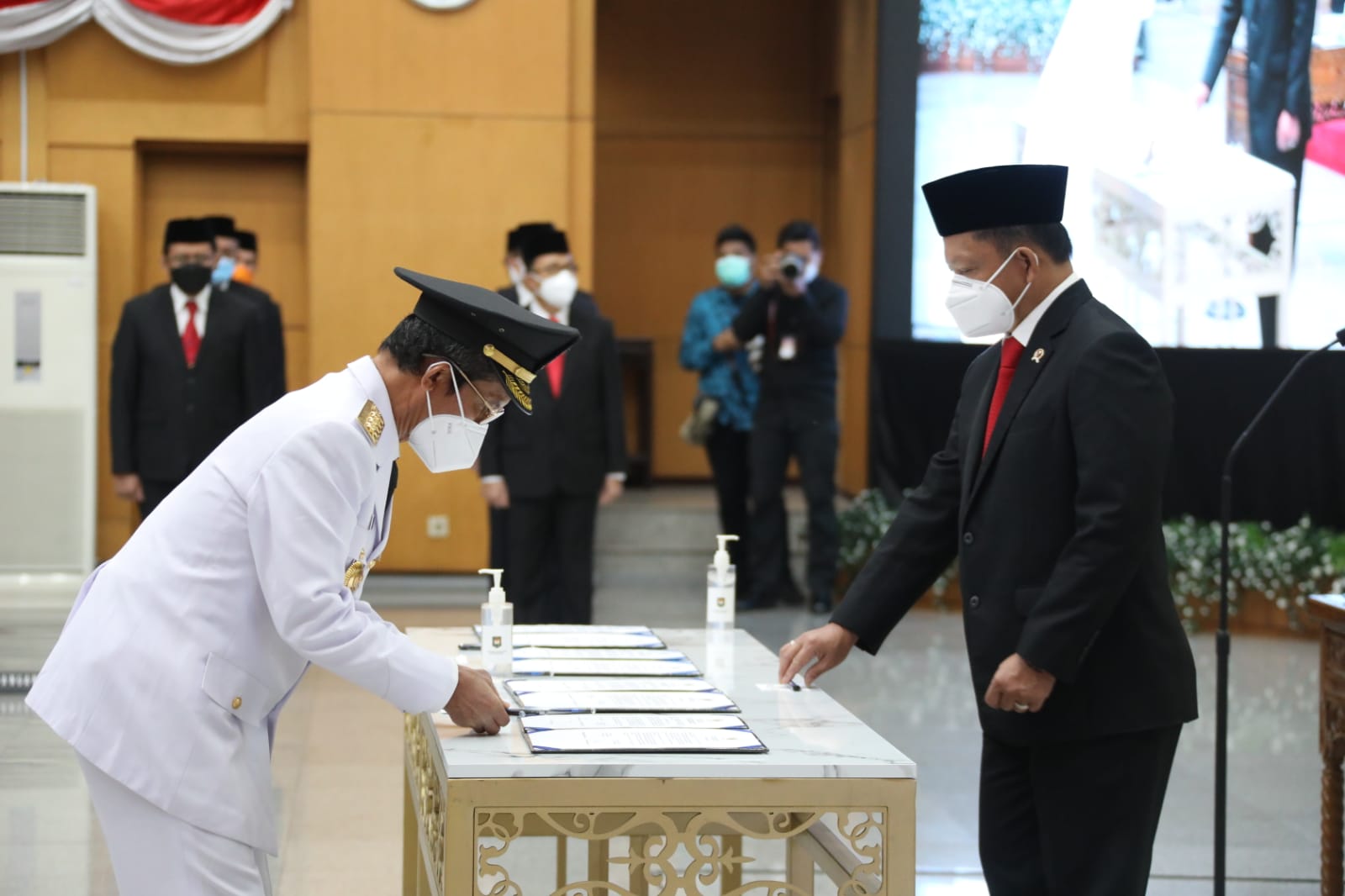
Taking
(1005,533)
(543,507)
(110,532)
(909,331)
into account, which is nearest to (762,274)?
(909,331)

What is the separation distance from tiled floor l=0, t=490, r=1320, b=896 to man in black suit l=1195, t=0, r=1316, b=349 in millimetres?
2329

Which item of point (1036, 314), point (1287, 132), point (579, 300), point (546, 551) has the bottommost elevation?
point (546, 551)

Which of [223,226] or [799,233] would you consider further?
[223,226]

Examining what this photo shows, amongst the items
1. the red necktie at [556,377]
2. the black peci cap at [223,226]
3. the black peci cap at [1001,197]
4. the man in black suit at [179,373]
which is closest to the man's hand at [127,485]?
the man in black suit at [179,373]

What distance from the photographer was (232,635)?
204 cm

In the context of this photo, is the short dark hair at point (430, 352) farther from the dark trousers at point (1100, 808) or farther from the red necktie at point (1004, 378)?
the dark trousers at point (1100, 808)

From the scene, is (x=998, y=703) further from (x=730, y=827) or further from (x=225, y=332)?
(x=225, y=332)

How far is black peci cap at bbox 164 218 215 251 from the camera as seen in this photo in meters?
6.38

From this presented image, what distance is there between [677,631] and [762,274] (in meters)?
4.29

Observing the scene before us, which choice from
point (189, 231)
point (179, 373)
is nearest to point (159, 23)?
point (189, 231)

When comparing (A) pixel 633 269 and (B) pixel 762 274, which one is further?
(A) pixel 633 269

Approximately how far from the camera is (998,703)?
2.36 metres

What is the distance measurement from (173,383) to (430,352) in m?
4.49

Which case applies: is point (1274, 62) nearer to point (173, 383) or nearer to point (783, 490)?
point (783, 490)
